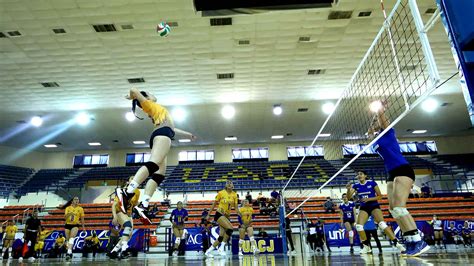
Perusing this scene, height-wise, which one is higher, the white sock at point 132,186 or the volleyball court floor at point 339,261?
the white sock at point 132,186

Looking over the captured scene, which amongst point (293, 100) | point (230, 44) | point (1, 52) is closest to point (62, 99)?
point (1, 52)

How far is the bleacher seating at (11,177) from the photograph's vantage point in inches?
803

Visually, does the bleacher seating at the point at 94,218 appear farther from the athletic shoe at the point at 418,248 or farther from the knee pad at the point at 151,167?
the athletic shoe at the point at 418,248

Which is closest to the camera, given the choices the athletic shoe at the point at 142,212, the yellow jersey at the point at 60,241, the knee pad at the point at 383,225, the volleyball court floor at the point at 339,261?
the volleyball court floor at the point at 339,261

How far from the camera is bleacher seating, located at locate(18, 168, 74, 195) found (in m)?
21.3

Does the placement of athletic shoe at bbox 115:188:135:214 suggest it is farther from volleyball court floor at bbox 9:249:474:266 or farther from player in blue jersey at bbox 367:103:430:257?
player in blue jersey at bbox 367:103:430:257

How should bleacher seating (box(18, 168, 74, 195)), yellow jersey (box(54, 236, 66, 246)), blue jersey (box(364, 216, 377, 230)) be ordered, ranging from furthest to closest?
bleacher seating (box(18, 168, 74, 195)) < yellow jersey (box(54, 236, 66, 246)) < blue jersey (box(364, 216, 377, 230))

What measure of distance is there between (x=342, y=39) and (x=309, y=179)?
11579 millimetres

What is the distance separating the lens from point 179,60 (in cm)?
1240

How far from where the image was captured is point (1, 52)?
1138 centimetres

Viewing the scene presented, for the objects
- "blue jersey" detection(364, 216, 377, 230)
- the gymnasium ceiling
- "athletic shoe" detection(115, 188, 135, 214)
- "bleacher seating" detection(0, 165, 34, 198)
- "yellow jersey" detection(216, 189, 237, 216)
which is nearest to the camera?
Result: "athletic shoe" detection(115, 188, 135, 214)

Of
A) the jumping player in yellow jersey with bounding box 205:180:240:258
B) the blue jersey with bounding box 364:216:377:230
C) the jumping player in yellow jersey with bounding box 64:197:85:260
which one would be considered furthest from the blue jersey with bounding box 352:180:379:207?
the jumping player in yellow jersey with bounding box 64:197:85:260

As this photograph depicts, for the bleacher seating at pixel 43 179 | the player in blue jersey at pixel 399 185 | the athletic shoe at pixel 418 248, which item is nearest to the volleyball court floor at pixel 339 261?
the athletic shoe at pixel 418 248

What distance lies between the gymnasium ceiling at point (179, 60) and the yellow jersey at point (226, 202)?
5.54 metres
